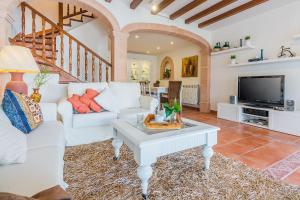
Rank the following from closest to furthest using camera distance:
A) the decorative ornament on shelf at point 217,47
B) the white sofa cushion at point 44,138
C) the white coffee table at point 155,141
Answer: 1. the white sofa cushion at point 44,138
2. the white coffee table at point 155,141
3. the decorative ornament on shelf at point 217,47

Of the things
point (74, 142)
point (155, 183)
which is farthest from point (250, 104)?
point (74, 142)

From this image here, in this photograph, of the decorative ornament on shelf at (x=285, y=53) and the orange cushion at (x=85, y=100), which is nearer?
the orange cushion at (x=85, y=100)

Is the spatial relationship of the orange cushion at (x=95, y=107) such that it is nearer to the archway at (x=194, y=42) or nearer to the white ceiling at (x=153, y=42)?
the archway at (x=194, y=42)

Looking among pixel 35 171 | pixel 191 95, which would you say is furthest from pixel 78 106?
pixel 191 95

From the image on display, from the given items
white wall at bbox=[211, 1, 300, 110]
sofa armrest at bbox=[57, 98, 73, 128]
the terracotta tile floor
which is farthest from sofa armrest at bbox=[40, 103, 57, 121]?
white wall at bbox=[211, 1, 300, 110]

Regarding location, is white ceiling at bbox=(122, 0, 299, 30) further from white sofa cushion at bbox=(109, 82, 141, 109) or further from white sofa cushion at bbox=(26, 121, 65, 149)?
white sofa cushion at bbox=(26, 121, 65, 149)

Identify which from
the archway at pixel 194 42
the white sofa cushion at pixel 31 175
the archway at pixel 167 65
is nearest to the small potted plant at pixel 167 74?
the archway at pixel 167 65

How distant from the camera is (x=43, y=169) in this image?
979mm

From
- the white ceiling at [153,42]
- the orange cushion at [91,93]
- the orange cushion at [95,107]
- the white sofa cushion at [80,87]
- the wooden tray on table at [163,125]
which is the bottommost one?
the wooden tray on table at [163,125]

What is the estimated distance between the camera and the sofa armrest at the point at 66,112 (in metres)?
2.41

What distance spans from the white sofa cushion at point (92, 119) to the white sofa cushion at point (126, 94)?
0.59 metres

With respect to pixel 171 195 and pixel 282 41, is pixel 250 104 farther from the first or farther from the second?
pixel 171 195

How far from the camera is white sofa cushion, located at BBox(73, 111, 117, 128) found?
97.3 inches

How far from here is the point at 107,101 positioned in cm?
282
